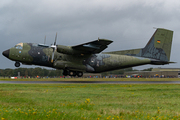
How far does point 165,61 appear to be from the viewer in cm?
4038

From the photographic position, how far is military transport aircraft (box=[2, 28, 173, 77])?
34531 millimetres

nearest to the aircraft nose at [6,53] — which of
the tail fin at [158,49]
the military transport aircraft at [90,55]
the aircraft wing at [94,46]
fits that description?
the military transport aircraft at [90,55]

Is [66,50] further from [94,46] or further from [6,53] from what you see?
[6,53]

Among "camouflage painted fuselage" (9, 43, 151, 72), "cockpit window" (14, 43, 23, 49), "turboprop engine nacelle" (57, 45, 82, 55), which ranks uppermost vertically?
"cockpit window" (14, 43, 23, 49)

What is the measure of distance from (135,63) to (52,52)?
16784mm

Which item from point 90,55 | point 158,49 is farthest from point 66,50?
point 158,49

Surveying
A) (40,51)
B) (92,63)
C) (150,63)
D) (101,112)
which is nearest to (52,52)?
(40,51)

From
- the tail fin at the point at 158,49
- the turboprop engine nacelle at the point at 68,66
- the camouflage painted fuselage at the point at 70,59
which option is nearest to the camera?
the camouflage painted fuselage at the point at 70,59

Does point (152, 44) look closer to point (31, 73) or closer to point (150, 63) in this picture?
point (150, 63)

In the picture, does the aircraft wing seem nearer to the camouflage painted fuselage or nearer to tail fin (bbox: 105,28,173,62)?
the camouflage painted fuselage

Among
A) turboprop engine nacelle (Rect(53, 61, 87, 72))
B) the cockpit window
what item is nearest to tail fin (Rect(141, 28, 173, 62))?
turboprop engine nacelle (Rect(53, 61, 87, 72))

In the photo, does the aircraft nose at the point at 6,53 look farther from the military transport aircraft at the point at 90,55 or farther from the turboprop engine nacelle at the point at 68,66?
the turboprop engine nacelle at the point at 68,66

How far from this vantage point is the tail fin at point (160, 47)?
4053 cm

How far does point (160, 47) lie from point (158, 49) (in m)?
0.63
